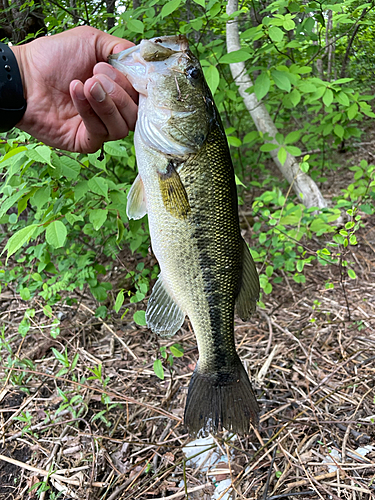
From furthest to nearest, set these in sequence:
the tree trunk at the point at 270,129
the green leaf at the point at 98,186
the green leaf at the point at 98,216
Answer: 1. the tree trunk at the point at 270,129
2. the green leaf at the point at 98,216
3. the green leaf at the point at 98,186

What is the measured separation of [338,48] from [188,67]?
5.14m

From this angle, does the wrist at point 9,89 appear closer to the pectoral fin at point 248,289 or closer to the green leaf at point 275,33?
the pectoral fin at point 248,289

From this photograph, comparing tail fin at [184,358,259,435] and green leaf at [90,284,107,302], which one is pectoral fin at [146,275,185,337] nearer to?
tail fin at [184,358,259,435]

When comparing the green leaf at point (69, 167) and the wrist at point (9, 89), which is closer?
the wrist at point (9, 89)

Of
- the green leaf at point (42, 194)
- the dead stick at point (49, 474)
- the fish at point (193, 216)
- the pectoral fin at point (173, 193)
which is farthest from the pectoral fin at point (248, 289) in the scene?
the dead stick at point (49, 474)

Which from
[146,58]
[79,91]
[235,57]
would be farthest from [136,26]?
[79,91]

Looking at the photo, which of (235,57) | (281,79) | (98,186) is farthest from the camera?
(281,79)

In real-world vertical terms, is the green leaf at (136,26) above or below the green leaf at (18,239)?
above

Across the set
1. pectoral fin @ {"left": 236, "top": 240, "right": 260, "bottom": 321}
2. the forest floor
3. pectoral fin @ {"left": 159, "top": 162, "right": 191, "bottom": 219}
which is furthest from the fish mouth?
the forest floor

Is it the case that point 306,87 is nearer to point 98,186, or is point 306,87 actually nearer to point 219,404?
point 98,186

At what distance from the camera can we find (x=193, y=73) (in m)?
1.53

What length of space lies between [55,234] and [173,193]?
2.47 ft

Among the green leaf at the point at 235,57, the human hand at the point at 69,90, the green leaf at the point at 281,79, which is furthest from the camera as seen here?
the green leaf at the point at 281,79

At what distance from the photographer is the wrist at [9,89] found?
1.73m
